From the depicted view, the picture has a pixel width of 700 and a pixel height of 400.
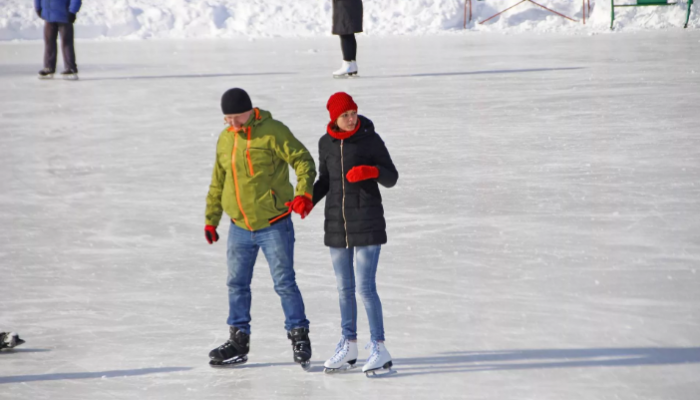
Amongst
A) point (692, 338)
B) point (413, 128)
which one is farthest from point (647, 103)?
point (692, 338)

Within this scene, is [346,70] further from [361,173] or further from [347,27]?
[361,173]

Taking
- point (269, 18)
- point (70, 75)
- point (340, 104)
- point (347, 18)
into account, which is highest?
point (340, 104)

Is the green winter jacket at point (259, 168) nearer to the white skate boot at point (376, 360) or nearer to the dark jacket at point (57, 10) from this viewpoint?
the white skate boot at point (376, 360)

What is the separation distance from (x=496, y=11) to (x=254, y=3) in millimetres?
6087

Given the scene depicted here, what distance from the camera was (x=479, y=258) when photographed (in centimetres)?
467

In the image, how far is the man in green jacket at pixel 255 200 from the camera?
3.31m

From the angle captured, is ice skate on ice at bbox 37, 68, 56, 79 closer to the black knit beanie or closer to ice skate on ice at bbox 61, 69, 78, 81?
ice skate on ice at bbox 61, 69, 78, 81

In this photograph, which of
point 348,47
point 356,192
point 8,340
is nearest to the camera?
point 356,192

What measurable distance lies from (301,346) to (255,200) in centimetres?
50

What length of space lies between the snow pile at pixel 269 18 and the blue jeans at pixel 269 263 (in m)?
21.3

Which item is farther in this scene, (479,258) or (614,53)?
(614,53)

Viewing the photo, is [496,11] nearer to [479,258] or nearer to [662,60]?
[662,60]

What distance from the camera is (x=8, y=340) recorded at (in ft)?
11.8

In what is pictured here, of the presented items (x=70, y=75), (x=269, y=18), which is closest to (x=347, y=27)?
(x=70, y=75)
